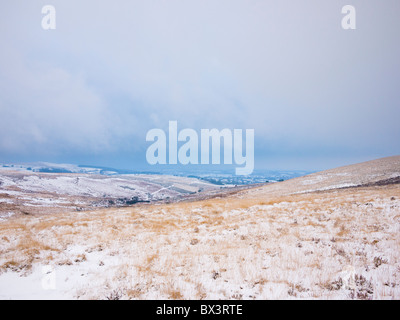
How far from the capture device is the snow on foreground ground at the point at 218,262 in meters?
5.57

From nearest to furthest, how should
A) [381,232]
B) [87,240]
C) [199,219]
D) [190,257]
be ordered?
[190,257], [381,232], [87,240], [199,219]

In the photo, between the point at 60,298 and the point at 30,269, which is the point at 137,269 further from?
the point at 30,269

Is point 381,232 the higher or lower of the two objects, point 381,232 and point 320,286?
the higher

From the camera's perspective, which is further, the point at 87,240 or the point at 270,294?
the point at 87,240

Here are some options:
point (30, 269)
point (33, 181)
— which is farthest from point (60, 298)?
point (33, 181)

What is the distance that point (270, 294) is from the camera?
5305mm

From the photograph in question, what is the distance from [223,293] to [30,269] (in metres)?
8.16

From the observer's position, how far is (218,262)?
7582 millimetres

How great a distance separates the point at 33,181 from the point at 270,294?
15245cm

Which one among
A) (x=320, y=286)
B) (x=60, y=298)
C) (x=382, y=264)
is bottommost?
(x=60, y=298)

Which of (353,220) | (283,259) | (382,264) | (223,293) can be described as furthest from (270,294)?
(353,220)

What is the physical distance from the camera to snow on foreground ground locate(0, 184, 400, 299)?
219 inches
